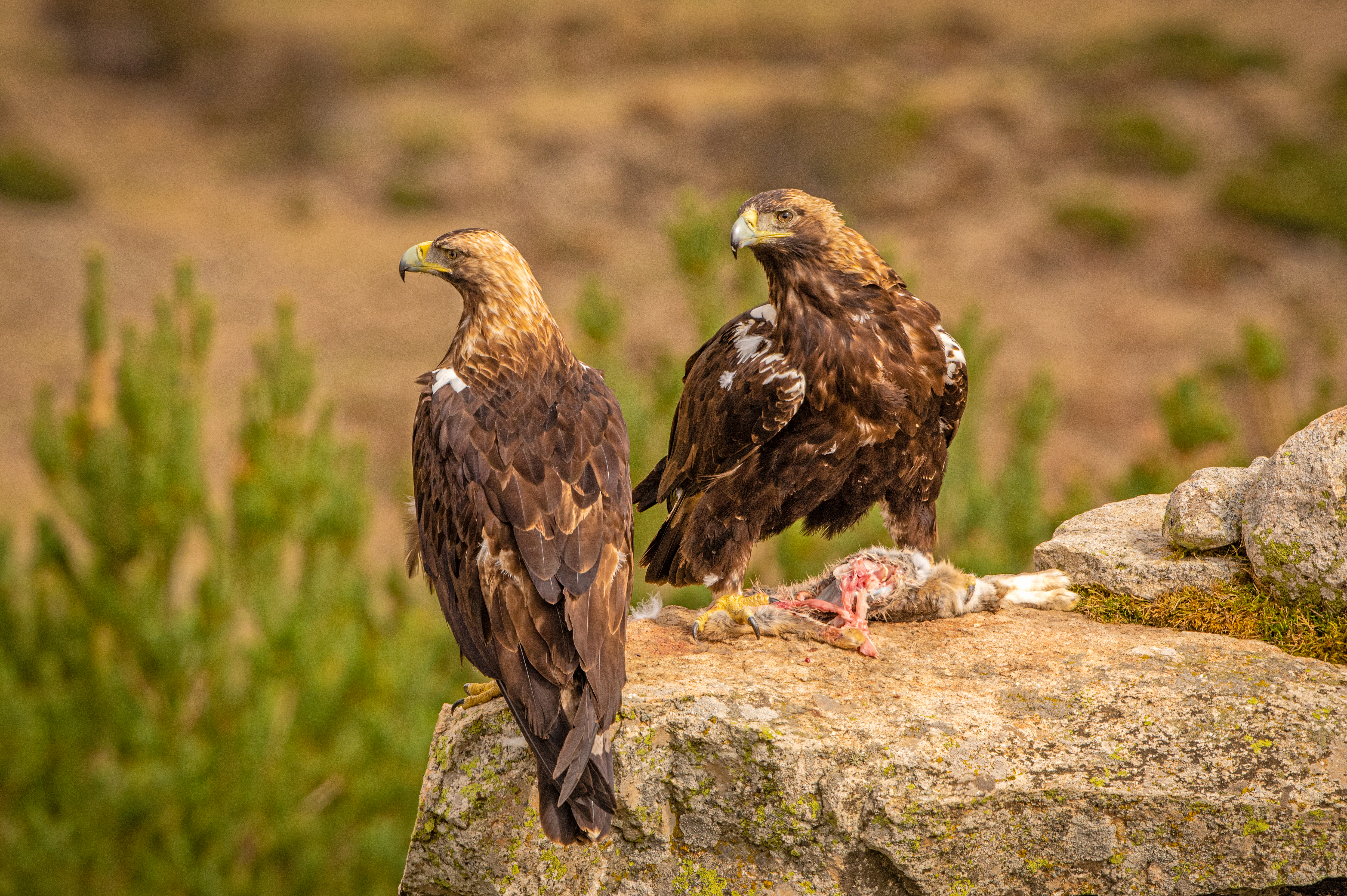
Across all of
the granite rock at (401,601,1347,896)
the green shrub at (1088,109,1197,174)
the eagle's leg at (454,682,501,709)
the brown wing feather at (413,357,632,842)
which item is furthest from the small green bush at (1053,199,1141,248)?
the eagle's leg at (454,682,501,709)

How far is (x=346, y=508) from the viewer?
29.3 feet

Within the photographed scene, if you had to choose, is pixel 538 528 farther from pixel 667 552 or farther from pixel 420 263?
pixel 667 552

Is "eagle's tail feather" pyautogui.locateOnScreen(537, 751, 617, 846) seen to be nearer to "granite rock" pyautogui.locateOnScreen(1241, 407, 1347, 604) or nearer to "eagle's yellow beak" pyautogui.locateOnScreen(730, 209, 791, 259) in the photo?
"eagle's yellow beak" pyautogui.locateOnScreen(730, 209, 791, 259)

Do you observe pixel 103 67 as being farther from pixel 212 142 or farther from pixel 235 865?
pixel 235 865

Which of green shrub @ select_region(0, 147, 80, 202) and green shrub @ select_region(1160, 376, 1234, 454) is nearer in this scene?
green shrub @ select_region(1160, 376, 1234, 454)

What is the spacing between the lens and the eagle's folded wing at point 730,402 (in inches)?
155

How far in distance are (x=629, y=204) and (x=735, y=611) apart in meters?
28.8

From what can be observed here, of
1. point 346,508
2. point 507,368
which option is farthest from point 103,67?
point 507,368

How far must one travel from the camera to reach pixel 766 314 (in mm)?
4207

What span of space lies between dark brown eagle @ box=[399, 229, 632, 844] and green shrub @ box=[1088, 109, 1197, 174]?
32.5m

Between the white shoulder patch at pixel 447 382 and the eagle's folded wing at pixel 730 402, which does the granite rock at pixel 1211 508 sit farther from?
the white shoulder patch at pixel 447 382

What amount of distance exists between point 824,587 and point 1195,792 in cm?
144

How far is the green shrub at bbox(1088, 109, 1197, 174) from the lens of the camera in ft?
106

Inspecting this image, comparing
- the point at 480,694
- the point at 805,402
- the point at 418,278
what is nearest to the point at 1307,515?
the point at 805,402
